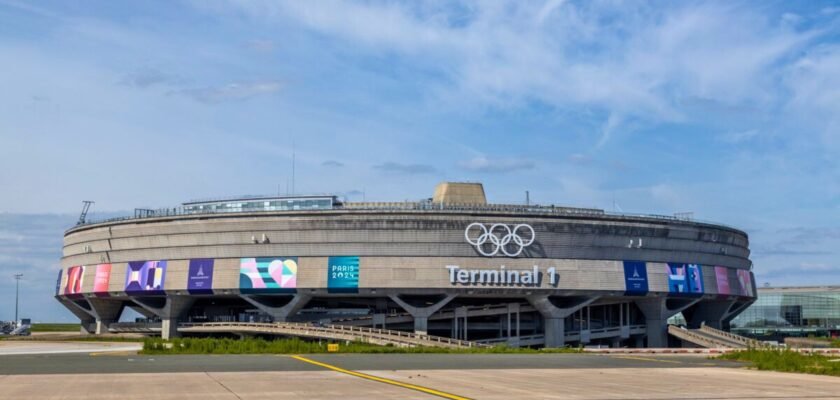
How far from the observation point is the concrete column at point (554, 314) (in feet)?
409

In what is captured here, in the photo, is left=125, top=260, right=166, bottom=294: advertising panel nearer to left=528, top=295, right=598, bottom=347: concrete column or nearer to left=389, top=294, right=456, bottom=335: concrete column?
left=389, top=294, right=456, bottom=335: concrete column

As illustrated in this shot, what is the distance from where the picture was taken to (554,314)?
126m

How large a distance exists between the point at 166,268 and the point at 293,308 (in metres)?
18.5

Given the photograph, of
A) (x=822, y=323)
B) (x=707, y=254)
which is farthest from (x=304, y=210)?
(x=822, y=323)

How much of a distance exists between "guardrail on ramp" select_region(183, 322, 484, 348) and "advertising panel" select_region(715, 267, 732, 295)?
43.9m

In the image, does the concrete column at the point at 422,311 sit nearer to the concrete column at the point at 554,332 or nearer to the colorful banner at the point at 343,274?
the colorful banner at the point at 343,274

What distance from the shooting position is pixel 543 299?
12406cm

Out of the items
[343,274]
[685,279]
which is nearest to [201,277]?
[343,274]

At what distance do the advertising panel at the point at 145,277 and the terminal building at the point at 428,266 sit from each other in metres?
0.21

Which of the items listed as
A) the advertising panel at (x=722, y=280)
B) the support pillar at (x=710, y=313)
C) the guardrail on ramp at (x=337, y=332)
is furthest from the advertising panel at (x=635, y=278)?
the guardrail on ramp at (x=337, y=332)

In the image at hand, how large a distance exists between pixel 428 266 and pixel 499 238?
953 centimetres

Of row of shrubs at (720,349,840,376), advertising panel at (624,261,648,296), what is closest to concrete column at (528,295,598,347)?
advertising panel at (624,261,648,296)

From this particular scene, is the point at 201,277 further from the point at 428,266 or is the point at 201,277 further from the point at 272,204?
the point at 428,266

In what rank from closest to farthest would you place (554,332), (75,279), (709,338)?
(709,338) < (554,332) < (75,279)
